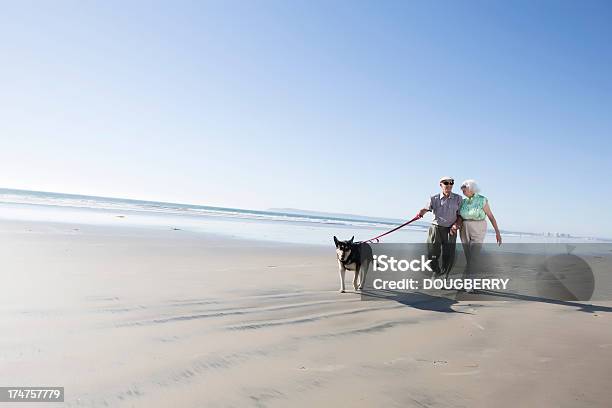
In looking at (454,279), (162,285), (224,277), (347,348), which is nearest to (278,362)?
(347,348)

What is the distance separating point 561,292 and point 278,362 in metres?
6.65

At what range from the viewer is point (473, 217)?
6.92m

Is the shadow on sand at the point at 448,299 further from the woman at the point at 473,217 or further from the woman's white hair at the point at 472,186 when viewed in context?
the woman's white hair at the point at 472,186

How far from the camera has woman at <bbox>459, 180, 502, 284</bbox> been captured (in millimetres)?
6899

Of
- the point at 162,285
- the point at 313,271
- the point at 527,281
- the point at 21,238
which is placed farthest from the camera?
the point at 21,238

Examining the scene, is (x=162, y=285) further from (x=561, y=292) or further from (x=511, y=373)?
Result: (x=561, y=292)

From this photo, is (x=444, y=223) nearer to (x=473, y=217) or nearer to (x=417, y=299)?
(x=473, y=217)

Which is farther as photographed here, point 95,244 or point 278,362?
point 95,244

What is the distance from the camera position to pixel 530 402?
2.57 m

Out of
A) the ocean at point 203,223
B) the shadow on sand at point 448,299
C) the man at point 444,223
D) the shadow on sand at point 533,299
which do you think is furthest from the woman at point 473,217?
the ocean at point 203,223

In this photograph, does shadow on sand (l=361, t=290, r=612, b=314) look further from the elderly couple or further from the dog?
→ the elderly couple

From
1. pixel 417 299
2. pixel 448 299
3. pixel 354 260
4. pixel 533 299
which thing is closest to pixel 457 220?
pixel 448 299

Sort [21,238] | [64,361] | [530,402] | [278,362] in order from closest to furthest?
[530,402] < [64,361] < [278,362] < [21,238]

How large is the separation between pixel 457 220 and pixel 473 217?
1.02 feet
